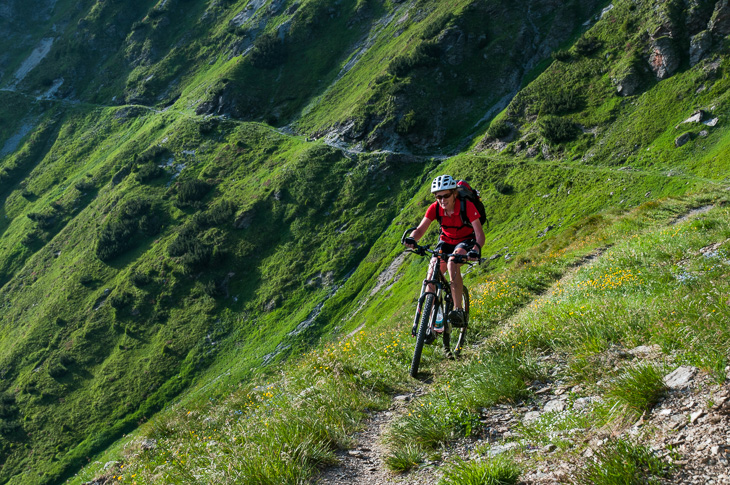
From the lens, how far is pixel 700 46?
46.5 meters

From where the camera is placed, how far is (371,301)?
49906 millimetres

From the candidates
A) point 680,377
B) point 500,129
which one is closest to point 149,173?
point 500,129

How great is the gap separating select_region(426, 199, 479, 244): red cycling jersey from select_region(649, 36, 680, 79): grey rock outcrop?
5467cm

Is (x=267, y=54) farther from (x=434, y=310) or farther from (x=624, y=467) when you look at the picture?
(x=624, y=467)

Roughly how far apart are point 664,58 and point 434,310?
57492 millimetres

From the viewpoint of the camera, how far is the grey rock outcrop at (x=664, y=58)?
47875 mm

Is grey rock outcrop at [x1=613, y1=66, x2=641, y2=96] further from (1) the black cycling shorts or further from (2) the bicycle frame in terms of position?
(2) the bicycle frame

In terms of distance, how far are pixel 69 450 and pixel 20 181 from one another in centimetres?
8402

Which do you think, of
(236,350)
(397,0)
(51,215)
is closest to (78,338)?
(236,350)

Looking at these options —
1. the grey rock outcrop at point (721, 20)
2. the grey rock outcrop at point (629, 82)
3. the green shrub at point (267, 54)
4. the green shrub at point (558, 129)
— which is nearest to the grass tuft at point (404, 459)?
the green shrub at point (558, 129)

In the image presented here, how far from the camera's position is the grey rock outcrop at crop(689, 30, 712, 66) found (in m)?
46.2

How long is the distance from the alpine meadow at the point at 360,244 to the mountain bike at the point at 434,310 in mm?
438

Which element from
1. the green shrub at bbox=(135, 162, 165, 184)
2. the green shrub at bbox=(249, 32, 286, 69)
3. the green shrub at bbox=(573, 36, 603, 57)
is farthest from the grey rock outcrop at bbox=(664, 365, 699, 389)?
the green shrub at bbox=(249, 32, 286, 69)

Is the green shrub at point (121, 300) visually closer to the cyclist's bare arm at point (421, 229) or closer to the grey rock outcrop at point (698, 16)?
the cyclist's bare arm at point (421, 229)
